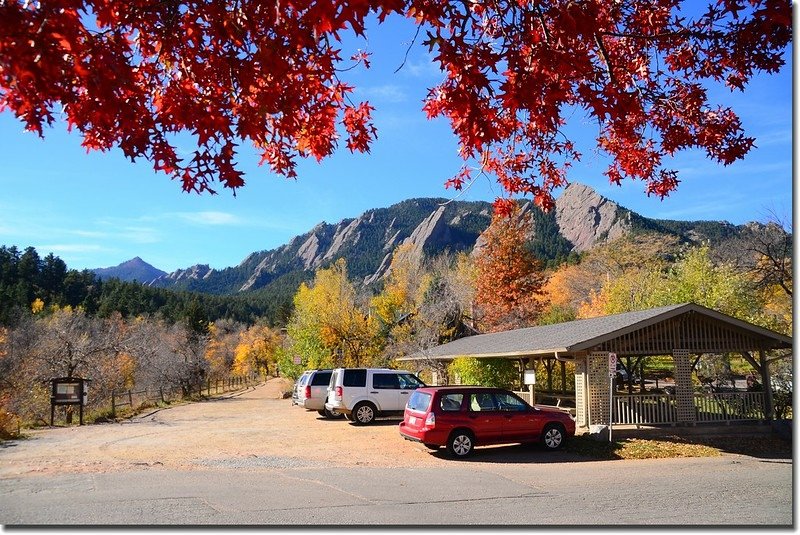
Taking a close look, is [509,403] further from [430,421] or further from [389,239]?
[389,239]

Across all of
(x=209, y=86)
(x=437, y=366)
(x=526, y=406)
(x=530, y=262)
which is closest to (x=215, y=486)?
(x=209, y=86)

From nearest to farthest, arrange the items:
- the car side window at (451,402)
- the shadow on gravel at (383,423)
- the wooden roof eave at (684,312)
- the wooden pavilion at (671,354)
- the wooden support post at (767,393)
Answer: the car side window at (451,402) → the wooden roof eave at (684,312) → the wooden pavilion at (671,354) → the wooden support post at (767,393) → the shadow on gravel at (383,423)

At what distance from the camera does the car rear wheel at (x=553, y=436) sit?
585 inches

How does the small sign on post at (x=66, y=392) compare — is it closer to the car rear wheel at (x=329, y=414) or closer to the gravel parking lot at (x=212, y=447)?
the gravel parking lot at (x=212, y=447)

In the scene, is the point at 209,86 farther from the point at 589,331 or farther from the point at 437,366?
the point at 437,366

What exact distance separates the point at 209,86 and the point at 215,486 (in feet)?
22.7

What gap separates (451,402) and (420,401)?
79 centimetres

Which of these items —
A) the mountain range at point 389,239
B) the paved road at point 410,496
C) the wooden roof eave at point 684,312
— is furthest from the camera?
the mountain range at point 389,239

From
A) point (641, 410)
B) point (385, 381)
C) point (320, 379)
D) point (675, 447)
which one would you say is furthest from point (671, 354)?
point (320, 379)

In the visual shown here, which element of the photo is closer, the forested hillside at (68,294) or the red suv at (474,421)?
the red suv at (474,421)

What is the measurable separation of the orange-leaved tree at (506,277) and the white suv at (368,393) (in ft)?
98.7

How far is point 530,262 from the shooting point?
54.5 m

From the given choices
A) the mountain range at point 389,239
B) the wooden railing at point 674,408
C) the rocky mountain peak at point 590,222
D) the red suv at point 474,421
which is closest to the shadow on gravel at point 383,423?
the red suv at point 474,421

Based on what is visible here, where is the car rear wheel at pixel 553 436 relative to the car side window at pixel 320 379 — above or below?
below
